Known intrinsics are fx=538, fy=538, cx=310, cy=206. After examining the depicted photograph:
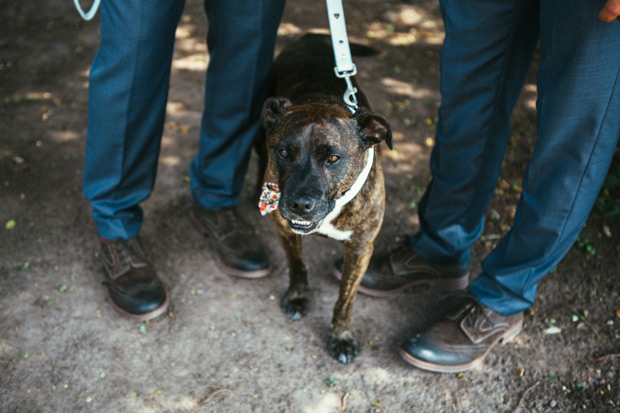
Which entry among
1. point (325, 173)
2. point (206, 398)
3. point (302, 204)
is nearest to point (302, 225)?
point (302, 204)

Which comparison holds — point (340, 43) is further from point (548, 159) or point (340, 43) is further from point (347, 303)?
point (347, 303)

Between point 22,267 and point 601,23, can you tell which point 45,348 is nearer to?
point 22,267

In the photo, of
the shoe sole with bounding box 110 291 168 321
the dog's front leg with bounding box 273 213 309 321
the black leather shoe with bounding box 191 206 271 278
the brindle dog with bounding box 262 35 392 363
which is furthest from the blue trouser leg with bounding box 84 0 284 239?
the dog's front leg with bounding box 273 213 309 321

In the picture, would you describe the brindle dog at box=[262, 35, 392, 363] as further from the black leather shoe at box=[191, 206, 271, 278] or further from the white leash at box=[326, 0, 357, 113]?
the black leather shoe at box=[191, 206, 271, 278]

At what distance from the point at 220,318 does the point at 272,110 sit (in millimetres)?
1349

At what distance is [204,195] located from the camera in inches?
143

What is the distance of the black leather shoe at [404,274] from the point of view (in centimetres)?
345

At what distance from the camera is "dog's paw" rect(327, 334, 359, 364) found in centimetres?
306

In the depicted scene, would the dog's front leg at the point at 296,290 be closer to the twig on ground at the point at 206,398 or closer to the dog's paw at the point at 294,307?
the dog's paw at the point at 294,307

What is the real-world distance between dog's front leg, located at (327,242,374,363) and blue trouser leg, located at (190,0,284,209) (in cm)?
104

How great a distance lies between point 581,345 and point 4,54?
546cm

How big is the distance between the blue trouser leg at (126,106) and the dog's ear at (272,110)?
2.18 ft

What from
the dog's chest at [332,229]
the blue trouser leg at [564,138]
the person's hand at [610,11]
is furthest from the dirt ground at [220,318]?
the person's hand at [610,11]

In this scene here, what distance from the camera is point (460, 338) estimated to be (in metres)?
3.06
